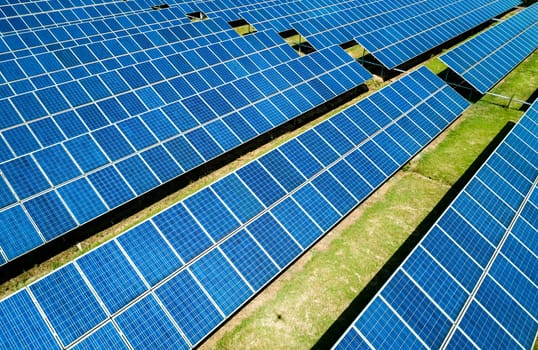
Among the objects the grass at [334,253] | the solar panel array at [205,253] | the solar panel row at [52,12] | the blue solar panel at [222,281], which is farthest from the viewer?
the solar panel row at [52,12]

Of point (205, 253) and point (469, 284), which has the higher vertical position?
point (469, 284)

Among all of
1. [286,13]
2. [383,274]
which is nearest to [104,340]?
[383,274]

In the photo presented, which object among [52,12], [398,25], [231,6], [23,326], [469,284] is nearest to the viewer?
[23,326]

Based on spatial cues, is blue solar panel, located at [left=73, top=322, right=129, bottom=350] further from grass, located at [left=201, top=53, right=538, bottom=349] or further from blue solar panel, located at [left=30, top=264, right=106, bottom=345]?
grass, located at [left=201, top=53, right=538, bottom=349]

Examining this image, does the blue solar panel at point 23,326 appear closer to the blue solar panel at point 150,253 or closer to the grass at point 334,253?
the blue solar panel at point 150,253

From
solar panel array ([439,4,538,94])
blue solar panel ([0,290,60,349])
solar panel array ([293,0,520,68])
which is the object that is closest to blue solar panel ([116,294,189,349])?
blue solar panel ([0,290,60,349])

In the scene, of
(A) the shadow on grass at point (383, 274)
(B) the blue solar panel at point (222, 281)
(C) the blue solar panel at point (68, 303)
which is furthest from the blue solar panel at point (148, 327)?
(A) the shadow on grass at point (383, 274)

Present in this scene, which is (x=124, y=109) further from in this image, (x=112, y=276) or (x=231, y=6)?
(x=231, y=6)
